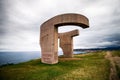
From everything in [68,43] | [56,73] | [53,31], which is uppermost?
[53,31]

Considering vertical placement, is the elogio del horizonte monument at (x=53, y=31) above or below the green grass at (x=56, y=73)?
above

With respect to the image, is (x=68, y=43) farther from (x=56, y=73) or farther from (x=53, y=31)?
(x=56, y=73)

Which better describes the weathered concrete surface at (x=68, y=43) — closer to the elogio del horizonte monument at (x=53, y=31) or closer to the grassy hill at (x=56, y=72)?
the elogio del horizonte monument at (x=53, y=31)

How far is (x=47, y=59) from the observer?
41.2 feet

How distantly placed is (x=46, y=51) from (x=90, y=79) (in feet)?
Answer: 25.0

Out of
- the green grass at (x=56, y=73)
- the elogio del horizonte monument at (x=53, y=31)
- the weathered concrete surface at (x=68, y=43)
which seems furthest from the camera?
the weathered concrete surface at (x=68, y=43)

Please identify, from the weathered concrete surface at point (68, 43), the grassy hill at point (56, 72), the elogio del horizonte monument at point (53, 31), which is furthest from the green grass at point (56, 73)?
the weathered concrete surface at point (68, 43)

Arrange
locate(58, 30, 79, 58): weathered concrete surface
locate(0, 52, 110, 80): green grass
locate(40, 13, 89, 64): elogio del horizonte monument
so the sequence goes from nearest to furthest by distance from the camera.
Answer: locate(0, 52, 110, 80): green grass, locate(40, 13, 89, 64): elogio del horizonte monument, locate(58, 30, 79, 58): weathered concrete surface

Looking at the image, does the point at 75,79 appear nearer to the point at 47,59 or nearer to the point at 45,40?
the point at 47,59

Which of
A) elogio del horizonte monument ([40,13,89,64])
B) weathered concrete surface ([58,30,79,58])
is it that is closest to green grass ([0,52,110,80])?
elogio del horizonte monument ([40,13,89,64])

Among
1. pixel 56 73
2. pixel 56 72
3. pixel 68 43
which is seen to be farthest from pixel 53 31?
pixel 68 43

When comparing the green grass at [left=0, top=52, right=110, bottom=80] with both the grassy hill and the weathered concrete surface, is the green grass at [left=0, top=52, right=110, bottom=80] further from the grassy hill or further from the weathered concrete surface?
the weathered concrete surface

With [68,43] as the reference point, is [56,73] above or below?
below

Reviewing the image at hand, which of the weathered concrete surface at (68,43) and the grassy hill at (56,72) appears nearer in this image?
the grassy hill at (56,72)
